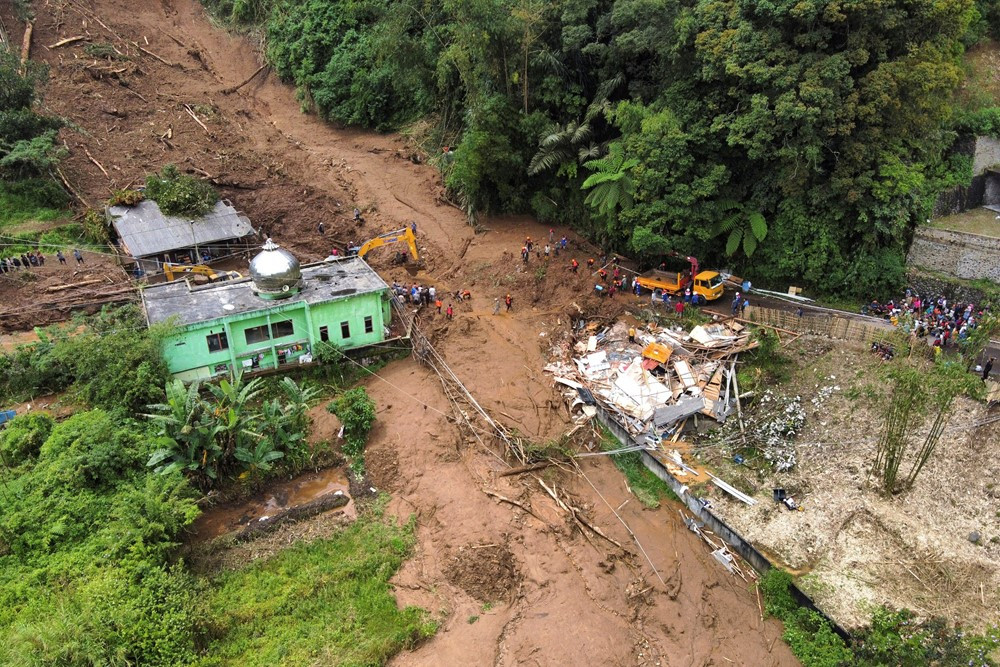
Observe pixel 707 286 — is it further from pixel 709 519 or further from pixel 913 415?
pixel 709 519

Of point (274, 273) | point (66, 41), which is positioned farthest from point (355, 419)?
point (66, 41)

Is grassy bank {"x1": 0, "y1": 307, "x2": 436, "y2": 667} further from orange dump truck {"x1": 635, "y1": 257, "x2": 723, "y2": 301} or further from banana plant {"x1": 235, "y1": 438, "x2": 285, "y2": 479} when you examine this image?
orange dump truck {"x1": 635, "y1": 257, "x2": 723, "y2": 301}

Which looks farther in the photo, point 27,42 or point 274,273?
point 27,42

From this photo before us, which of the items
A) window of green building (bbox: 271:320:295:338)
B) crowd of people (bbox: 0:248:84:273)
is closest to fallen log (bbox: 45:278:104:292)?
crowd of people (bbox: 0:248:84:273)

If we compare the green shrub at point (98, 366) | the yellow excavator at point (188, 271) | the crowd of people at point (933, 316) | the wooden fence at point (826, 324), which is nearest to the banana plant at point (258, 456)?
the green shrub at point (98, 366)

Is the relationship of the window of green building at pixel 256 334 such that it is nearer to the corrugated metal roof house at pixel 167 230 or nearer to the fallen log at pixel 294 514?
the fallen log at pixel 294 514

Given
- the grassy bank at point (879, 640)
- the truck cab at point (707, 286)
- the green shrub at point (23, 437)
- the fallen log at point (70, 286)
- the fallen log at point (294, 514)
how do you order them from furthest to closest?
the fallen log at point (70, 286)
the truck cab at point (707, 286)
the green shrub at point (23, 437)
the fallen log at point (294, 514)
the grassy bank at point (879, 640)
